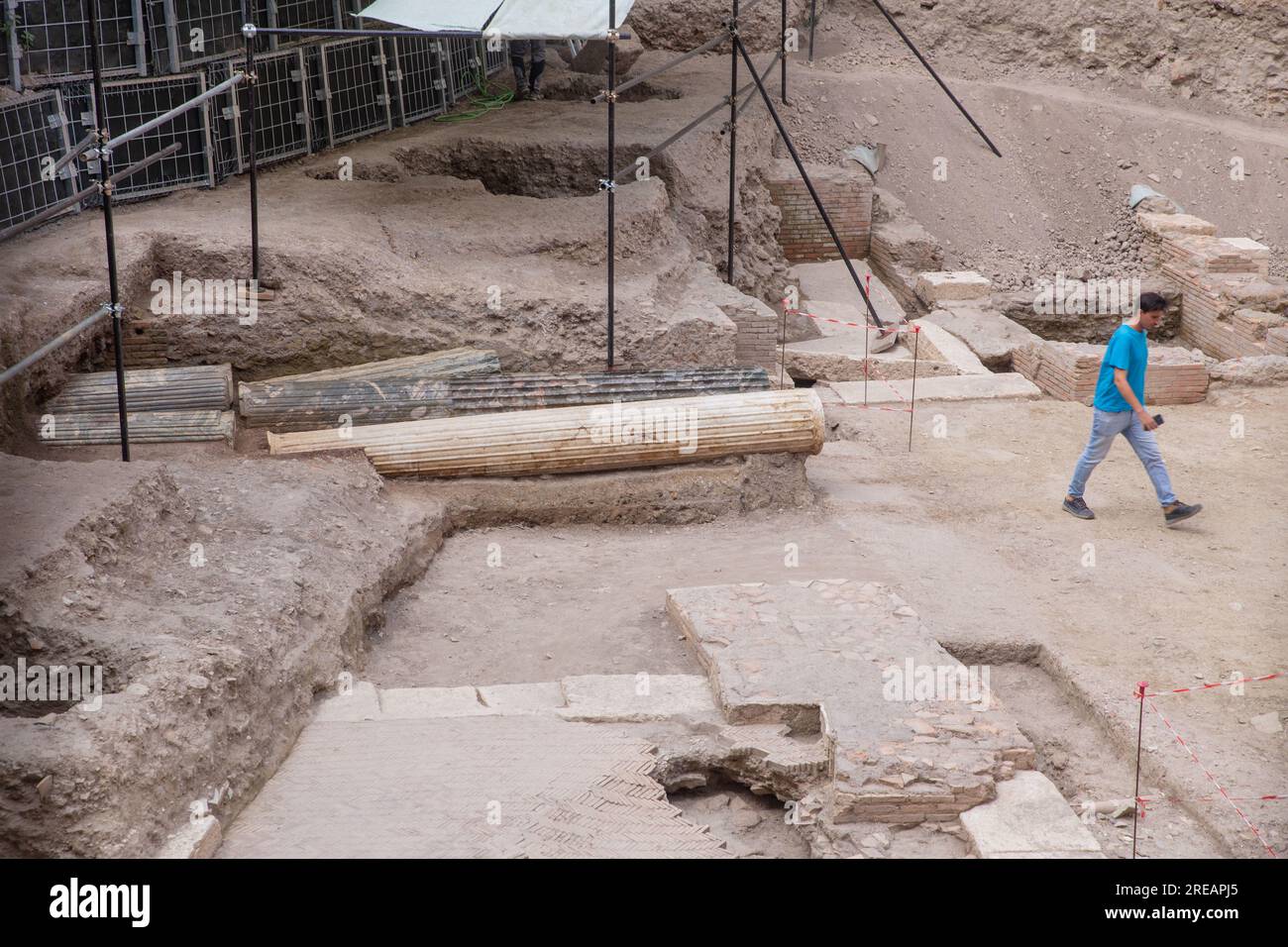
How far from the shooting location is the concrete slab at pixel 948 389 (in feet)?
37.8

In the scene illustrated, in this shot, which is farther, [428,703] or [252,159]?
[252,159]

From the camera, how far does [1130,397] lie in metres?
8.47

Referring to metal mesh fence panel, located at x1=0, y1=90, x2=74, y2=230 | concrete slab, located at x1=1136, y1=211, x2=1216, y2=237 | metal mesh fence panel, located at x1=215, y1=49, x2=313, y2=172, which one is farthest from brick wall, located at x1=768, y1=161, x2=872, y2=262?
metal mesh fence panel, located at x1=0, y1=90, x2=74, y2=230

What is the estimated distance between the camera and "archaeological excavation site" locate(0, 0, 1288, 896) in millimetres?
5414

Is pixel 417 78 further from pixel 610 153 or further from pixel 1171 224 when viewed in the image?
pixel 1171 224

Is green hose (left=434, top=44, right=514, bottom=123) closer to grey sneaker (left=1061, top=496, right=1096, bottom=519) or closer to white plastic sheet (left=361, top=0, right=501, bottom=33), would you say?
white plastic sheet (left=361, top=0, right=501, bottom=33)

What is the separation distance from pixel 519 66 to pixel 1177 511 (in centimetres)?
939

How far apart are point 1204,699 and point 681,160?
7783 mm

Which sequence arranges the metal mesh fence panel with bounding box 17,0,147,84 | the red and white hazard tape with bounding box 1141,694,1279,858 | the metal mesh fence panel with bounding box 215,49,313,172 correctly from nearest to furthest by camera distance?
the red and white hazard tape with bounding box 1141,694,1279,858 < the metal mesh fence panel with bounding box 17,0,147,84 < the metal mesh fence panel with bounding box 215,49,313,172

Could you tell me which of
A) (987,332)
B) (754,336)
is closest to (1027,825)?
(754,336)

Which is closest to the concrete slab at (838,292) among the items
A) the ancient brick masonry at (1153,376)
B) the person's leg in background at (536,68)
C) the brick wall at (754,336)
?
the ancient brick masonry at (1153,376)

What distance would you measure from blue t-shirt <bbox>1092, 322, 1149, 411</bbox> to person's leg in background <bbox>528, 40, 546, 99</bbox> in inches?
334

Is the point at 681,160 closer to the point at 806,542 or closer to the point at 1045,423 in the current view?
the point at 1045,423

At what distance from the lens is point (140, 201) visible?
10633 mm
